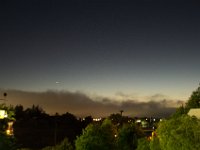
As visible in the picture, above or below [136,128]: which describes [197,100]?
above

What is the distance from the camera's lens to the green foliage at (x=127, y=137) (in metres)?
37.4

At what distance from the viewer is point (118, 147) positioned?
36.4m

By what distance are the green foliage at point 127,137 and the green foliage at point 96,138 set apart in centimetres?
388

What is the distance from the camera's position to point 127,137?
38156mm

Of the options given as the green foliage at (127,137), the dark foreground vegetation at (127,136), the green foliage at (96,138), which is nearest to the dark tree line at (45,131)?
the dark foreground vegetation at (127,136)

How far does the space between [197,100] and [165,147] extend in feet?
69.8

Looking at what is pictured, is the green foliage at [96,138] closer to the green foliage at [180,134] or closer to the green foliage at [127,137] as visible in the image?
the green foliage at [127,137]

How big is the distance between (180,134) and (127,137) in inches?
739

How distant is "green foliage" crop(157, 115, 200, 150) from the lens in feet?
63.2

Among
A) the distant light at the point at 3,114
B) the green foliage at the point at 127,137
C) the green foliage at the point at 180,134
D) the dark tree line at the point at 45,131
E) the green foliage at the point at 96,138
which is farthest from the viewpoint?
the dark tree line at the point at 45,131

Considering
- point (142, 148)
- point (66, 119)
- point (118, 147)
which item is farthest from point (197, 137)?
point (66, 119)

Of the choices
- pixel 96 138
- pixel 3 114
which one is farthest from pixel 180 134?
pixel 96 138

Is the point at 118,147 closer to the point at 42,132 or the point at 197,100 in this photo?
the point at 197,100

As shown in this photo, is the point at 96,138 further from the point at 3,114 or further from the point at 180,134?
the point at 180,134
